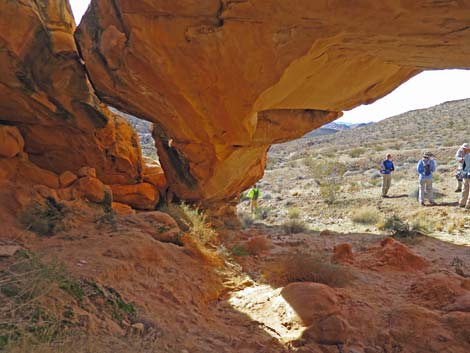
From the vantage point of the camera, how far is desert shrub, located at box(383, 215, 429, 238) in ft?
30.0

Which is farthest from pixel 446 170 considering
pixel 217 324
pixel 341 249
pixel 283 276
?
pixel 217 324

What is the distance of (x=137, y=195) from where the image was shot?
1028cm

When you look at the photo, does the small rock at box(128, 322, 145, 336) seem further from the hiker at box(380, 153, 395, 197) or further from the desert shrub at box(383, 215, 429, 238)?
the hiker at box(380, 153, 395, 197)

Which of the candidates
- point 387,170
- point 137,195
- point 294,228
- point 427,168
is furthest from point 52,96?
point 387,170

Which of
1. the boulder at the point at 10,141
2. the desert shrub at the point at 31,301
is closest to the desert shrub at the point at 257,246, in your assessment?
the desert shrub at the point at 31,301

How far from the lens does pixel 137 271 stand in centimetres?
453

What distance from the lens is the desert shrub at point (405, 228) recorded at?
916 cm

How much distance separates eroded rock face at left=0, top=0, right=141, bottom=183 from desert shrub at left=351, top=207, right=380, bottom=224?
7.44m

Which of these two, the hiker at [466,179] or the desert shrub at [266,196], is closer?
the hiker at [466,179]

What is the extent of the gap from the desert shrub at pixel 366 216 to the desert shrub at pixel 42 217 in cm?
915

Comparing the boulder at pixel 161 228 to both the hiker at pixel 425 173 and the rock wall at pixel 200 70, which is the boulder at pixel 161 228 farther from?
the hiker at pixel 425 173

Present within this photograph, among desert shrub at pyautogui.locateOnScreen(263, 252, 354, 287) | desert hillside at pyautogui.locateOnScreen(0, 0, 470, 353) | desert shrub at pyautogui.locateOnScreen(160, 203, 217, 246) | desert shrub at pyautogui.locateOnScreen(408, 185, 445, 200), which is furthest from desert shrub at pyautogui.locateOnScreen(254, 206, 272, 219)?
desert shrub at pyautogui.locateOnScreen(263, 252, 354, 287)

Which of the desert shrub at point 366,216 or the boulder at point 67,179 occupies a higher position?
the boulder at point 67,179

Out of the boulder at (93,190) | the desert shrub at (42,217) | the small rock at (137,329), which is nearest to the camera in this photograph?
the small rock at (137,329)
